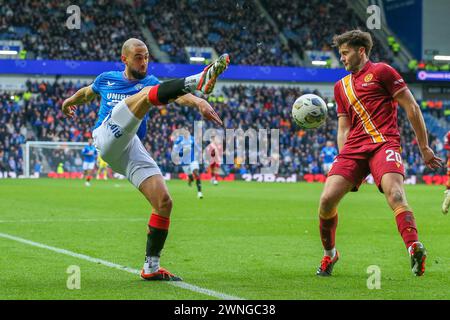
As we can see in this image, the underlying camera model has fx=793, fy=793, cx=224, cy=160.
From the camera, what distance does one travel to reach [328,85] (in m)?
→ 50.2

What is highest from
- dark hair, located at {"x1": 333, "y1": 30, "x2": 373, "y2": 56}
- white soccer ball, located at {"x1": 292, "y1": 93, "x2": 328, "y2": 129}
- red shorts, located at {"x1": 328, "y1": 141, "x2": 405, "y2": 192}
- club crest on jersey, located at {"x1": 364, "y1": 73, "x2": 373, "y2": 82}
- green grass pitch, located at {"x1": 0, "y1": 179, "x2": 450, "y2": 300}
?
A: dark hair, located at {"x1": 333, "y1": 30, "x2": 373, "y2": 56}

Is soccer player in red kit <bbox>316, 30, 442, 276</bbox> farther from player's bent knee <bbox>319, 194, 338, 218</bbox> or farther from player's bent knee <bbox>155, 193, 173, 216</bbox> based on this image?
player's bent knee <bbox>155, 193, 173, 216</bbox>

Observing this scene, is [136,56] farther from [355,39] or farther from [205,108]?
[355,39]

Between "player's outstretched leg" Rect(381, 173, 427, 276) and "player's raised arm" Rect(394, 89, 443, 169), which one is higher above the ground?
"player's raised arm" Rect(394, 89, 443, 169)

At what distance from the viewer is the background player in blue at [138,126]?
7.01 metres

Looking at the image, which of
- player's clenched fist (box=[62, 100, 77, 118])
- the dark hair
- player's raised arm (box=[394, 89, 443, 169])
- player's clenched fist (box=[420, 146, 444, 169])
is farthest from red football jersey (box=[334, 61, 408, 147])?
player's clenched fist (box=[62, 100, 77, 118])

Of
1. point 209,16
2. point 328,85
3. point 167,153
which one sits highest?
point 209,16

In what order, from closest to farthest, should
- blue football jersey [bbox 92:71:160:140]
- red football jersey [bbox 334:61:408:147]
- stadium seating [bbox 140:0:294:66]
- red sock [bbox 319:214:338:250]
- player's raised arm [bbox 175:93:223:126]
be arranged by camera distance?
player's raised arm [bbox 175:93:223:126] < red football jersey [bbox 334:61:408:147] < blue football jersey [bbox 92:71:160:140] < red sock [bbox 319:214:338:250] < stadium seating [bbox 140:0:294:66]

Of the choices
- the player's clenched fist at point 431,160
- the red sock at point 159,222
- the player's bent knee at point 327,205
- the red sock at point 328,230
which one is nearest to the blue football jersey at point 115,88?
the red sock at point 159,222

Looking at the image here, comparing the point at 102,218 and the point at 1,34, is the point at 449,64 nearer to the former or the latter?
the point at 1,34

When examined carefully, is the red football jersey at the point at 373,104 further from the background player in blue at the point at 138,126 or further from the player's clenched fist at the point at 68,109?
the player's clenched fist at the point at 68,109

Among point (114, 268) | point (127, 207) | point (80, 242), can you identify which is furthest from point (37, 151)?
point (114, 268)

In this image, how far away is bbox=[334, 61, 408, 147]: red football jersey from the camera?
24.7 feet
